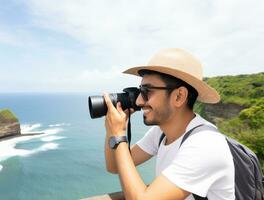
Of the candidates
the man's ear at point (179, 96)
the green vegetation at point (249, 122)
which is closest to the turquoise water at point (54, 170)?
the green vegetation at point (249, 122)

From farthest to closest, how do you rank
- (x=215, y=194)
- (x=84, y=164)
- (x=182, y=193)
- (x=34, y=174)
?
(x=84, y=164)
(x=34, y=174)
(x=215, y=194)
(x=182, y=193)

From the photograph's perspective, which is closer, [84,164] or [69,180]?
[69,180]

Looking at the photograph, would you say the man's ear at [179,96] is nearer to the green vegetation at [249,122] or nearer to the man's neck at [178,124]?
the man's neck at [178,124]

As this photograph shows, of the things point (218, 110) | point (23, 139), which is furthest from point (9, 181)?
point (218, 110)

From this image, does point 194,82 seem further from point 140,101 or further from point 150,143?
point 150,143

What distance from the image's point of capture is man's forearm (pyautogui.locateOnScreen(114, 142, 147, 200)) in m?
1.54

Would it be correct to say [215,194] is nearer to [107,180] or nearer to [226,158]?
[226,158]

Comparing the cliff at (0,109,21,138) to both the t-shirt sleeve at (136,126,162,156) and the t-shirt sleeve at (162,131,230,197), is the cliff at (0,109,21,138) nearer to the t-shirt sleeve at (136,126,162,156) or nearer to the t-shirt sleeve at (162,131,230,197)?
the t-shirt sleeve at (136,126,162,156)

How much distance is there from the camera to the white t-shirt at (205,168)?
1.50 m

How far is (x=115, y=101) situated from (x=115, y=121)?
24 cm

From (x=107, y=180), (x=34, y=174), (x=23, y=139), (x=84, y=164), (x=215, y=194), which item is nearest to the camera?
(x=215, y=194)

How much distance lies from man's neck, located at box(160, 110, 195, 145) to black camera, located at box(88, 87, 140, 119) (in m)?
0.27

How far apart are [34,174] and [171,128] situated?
3531 centimetres

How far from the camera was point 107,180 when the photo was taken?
1264 inches
